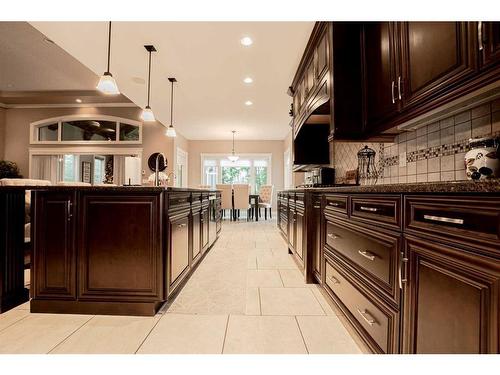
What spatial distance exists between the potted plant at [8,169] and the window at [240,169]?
5.53 metres

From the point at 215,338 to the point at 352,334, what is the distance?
81 centimetres

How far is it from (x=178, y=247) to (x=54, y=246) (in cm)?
Answer: 82

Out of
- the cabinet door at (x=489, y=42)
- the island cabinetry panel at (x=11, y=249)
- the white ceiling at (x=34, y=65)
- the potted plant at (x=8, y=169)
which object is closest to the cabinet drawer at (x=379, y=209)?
the cabinet door at (x=489, y=42)

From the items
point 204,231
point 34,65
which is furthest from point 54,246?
point 34,65

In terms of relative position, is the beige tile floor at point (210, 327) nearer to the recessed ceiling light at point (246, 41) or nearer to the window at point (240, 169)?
the recessed ceiling light at point (246, 41)

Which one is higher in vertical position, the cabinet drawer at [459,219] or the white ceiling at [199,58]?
the white ceiling at [199,58]

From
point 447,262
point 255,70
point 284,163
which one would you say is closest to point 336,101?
point 447,262

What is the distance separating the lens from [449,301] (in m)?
0.77

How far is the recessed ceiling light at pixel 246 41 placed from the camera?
3.09 m

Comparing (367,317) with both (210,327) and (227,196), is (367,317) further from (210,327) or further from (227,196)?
(227,196)

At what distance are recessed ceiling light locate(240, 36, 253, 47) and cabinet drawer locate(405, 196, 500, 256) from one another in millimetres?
2920

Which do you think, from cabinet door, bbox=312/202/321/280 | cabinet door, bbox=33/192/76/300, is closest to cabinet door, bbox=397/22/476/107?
cabinet door, bbox=312/202/321/280

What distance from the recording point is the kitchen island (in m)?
1.68

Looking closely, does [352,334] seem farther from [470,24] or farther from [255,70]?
[255,70]
